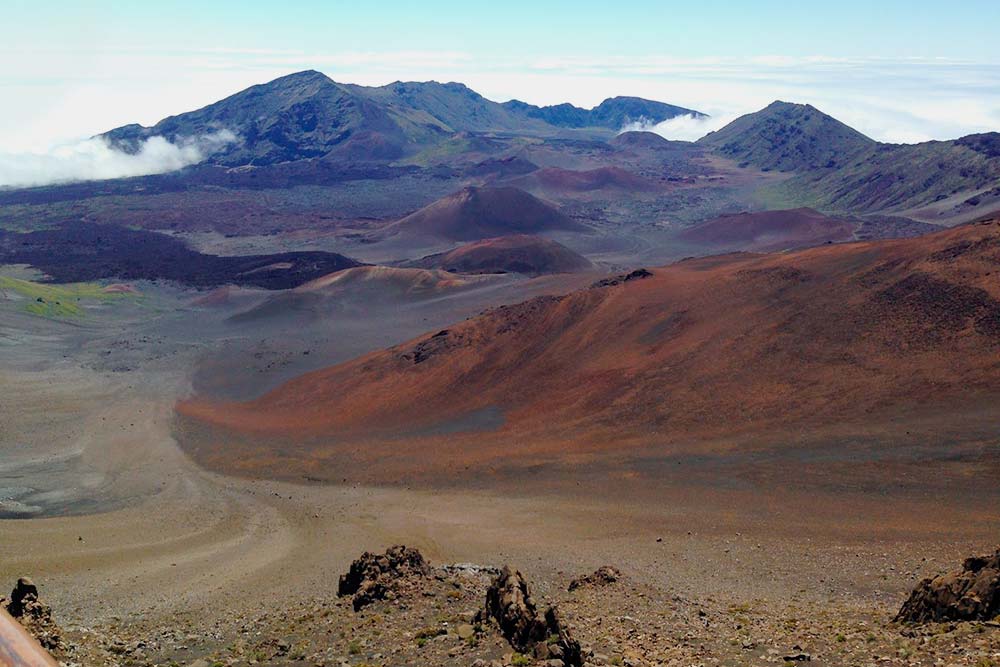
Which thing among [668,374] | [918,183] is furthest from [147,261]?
[918,183]

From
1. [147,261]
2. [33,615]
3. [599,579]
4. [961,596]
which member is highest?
[147,261]

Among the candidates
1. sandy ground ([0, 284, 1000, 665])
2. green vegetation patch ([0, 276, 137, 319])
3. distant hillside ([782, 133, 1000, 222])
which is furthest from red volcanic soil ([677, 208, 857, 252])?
sandy ground ([0, 284, 1000, 665])

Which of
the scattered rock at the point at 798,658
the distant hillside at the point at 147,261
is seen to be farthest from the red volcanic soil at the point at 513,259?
the scattered rock at the point at 798,658

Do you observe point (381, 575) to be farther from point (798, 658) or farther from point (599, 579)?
point (798, 658)

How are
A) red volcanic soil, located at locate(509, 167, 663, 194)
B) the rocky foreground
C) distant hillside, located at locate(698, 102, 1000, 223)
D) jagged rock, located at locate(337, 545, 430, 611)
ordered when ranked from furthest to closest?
1. red volcanic soil, located at locate(509, 167, 663, 194)
2. distant hillside, located at locate(698, 102, 1000, 223)
3. jagged rock, located at locate(337, 545, 430, 611)
4. the rocky foreground

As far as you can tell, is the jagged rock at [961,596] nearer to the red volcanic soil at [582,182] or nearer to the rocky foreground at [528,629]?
the rocky foreground at [528,629]

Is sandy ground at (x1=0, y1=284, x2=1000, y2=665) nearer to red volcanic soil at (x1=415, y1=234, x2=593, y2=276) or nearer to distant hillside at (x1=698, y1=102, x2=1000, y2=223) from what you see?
red volcanic soil at (x1=415, y1=234, x2=593, y2=276)
